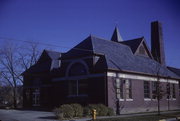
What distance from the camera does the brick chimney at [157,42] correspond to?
48.5 meters

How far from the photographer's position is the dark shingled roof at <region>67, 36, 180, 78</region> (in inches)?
1281

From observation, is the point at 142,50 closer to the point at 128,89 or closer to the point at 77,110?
the point at 128,89

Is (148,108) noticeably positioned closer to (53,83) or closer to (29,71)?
(53,83)

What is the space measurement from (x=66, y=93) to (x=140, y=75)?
33.8 feet

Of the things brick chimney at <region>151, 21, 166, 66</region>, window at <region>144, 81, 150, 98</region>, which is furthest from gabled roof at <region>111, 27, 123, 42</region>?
window at <region>144, 81, 150, 98</region>

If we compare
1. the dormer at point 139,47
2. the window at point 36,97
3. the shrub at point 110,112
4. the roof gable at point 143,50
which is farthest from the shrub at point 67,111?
the roof gable at point 143,50

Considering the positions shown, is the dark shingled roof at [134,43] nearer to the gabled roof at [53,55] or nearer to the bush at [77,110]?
the gabled roof at [53,55]

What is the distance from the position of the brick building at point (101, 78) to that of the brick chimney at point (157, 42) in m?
3.80

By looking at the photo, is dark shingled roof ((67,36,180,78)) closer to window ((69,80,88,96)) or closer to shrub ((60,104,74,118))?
window ((69,80,88,96))

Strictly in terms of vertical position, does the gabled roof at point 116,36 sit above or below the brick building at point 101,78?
above

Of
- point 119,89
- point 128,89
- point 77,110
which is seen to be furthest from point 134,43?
point 77,110

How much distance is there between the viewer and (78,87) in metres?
33.4

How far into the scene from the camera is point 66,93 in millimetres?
34438

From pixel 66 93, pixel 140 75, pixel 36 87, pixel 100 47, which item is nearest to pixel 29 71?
pixel 36 87
